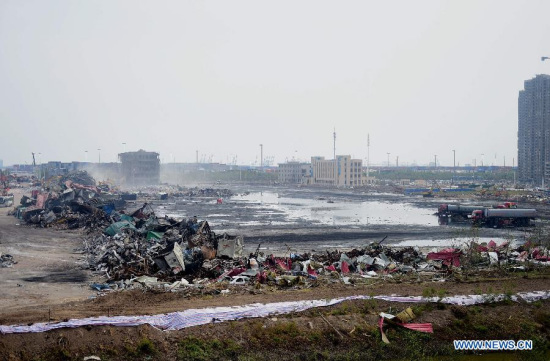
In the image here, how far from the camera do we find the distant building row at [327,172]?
340 ft

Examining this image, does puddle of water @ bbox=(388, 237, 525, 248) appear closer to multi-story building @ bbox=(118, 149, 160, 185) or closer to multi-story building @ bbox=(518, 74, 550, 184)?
multi-story building @ bbox=(518, 74, 550, 184)

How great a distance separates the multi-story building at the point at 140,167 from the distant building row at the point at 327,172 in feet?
113

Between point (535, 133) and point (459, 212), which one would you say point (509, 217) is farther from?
point (535, 133)

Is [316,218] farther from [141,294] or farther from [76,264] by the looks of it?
[141,294]

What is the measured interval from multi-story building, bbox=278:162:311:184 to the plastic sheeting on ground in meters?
110

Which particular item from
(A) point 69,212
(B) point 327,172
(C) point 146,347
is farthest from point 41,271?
(B) point 327,172

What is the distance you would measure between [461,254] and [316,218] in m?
23.7

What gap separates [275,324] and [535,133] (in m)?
109

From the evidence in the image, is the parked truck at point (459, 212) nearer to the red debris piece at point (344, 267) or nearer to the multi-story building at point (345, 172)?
the red debris piece at point (344, 267)

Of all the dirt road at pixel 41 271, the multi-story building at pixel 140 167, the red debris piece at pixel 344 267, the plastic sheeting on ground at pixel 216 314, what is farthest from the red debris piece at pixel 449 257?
the multi-story building at pixel 140 167

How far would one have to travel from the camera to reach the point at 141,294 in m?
13.1

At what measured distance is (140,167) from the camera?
339 ft

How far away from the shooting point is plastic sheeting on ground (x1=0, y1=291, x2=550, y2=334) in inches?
392

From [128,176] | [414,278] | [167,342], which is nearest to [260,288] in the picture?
[167,342]
